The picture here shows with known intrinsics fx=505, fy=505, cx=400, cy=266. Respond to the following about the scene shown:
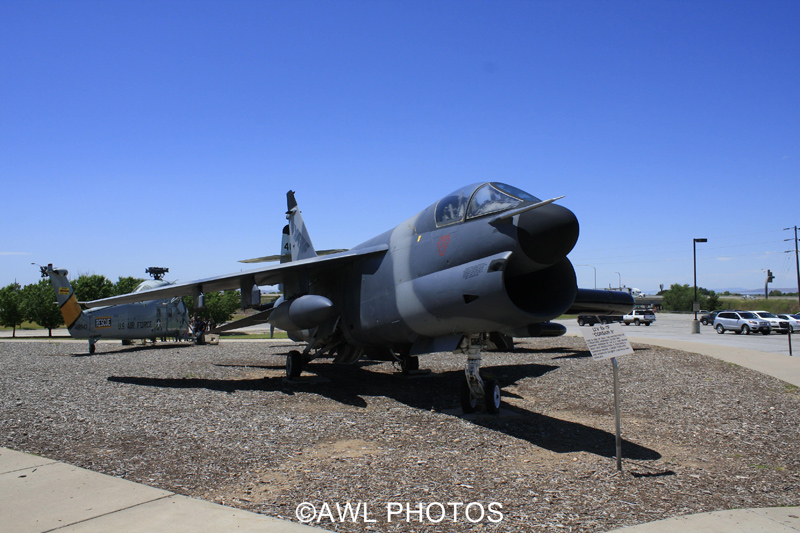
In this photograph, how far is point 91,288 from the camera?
47.3 metres

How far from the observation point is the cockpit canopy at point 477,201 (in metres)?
7.41

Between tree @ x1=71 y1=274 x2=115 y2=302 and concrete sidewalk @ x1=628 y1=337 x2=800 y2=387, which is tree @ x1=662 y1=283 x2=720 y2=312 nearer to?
concrete sidewalk @ x1=628 y1=337 x2=800 y2=387

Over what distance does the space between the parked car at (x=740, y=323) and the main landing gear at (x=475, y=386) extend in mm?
32479

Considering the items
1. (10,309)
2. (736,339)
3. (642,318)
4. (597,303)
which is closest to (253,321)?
(597,303)

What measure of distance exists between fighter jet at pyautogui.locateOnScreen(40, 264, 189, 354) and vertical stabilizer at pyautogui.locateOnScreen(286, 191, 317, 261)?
680 centimetres

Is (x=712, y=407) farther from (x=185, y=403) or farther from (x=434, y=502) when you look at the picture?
(x=185, y=403)

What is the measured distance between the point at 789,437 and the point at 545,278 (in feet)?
13.2

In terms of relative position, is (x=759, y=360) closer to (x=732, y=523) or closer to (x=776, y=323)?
(x=732, y=523)

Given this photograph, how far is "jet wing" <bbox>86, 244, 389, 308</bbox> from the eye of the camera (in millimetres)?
10797

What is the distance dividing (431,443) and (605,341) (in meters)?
2.60

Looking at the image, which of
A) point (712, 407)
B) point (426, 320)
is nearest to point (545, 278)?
point (426, 320)

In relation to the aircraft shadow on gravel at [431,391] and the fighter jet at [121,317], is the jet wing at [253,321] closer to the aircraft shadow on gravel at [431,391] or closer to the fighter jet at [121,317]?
the aircraft shadow on gravel at [431,391]
